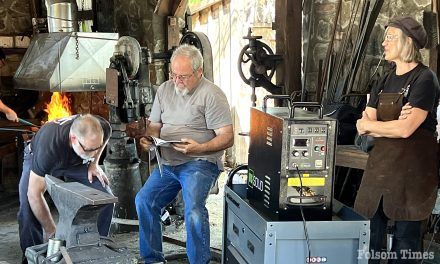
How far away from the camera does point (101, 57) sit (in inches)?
244

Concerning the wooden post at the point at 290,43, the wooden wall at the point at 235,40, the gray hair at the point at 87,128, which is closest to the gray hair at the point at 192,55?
the gray hair at the point at 87,128

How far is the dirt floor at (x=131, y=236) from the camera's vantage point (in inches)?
165

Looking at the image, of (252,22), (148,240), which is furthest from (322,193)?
(252,22)

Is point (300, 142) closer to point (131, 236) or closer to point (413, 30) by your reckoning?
point (413, 30)

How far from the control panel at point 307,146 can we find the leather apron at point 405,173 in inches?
18.9

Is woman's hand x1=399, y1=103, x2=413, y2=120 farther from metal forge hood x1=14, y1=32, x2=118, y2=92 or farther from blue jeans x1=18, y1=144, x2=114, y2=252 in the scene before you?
metal forge hood x1=14, y1=32, x2=118, y2=92

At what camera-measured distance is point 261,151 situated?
2.94 metres

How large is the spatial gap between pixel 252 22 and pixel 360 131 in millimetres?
4164

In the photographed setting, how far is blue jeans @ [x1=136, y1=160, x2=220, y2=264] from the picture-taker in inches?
134

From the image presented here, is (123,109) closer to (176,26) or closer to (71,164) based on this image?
(71,164)

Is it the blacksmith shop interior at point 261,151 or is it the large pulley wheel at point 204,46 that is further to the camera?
the large pulley wheel at point 204,46

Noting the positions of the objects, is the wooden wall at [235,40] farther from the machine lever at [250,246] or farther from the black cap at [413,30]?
the machine lever at [250,246]

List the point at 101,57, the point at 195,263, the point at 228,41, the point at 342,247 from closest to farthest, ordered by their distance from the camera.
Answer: the point at 342,247 → the point at 195,263 → the point at 101,57 → the point at 228,41

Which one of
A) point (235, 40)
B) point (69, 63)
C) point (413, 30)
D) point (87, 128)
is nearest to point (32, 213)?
point (87, 128)
